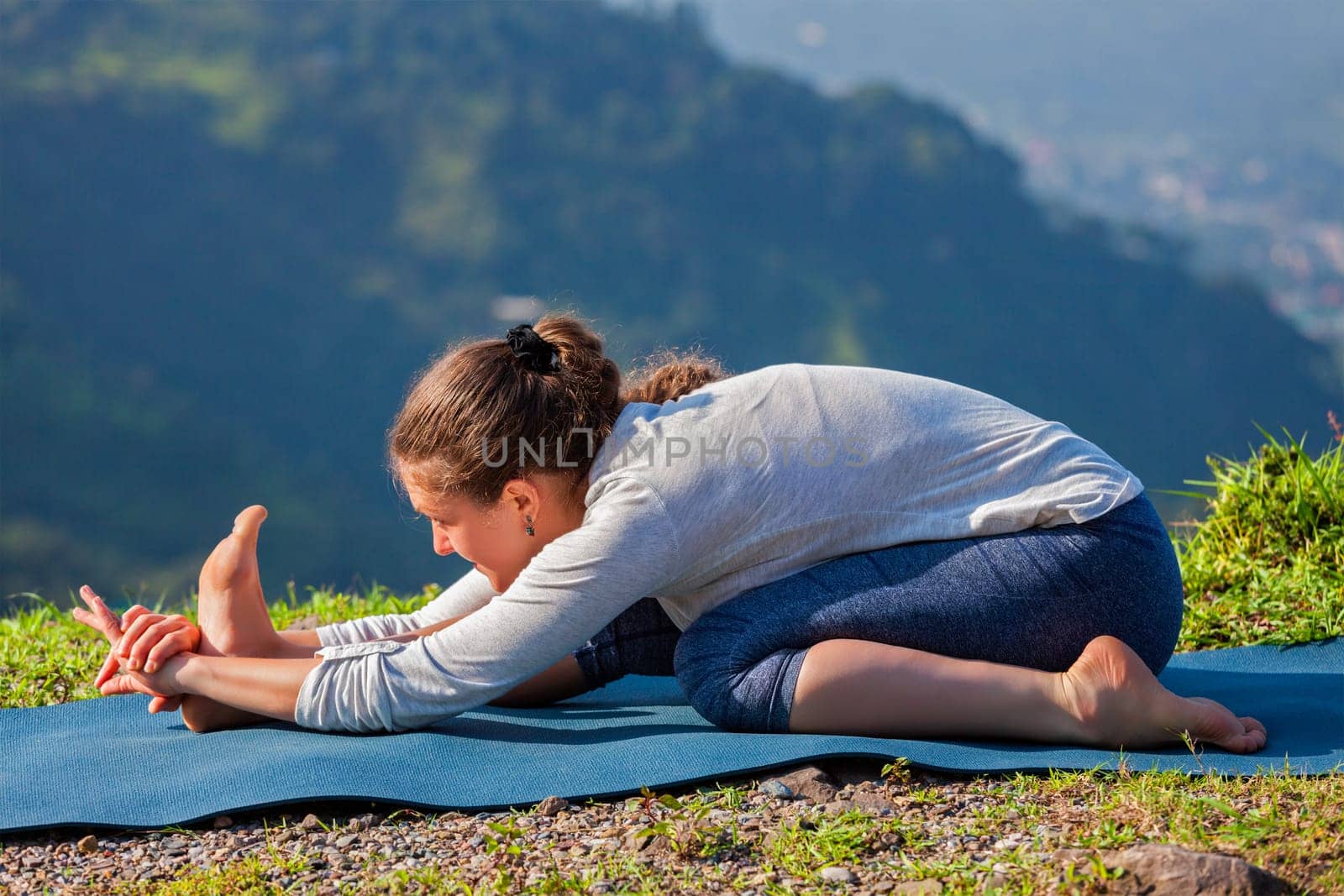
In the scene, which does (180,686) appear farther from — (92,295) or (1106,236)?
(1106,236)

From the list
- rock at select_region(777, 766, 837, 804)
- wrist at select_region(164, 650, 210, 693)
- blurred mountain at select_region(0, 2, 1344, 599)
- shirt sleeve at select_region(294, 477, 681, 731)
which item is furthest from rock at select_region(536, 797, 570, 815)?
blurred mountain at select_region(0, 2, 1344, 599)

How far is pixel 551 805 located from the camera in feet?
6.75

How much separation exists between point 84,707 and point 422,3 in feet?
186

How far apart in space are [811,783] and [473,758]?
0.59m

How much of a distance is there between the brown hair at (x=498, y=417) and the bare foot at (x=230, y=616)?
0.38 metres

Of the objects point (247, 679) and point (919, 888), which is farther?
point (247, 679)

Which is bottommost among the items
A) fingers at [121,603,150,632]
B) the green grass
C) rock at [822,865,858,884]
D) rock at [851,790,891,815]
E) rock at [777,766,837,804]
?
rock at [822,865,858,884]

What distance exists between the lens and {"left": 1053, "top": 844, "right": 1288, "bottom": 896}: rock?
5.16ft

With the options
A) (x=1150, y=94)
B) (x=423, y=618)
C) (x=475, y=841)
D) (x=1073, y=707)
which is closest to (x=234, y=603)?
(x=423, y=618)

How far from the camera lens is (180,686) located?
2.42 m

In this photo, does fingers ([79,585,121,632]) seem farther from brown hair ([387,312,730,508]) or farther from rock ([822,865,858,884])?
rock ([822,865,858,884])

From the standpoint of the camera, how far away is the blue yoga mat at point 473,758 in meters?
2.11

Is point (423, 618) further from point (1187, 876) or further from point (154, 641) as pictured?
point (1187, 876)

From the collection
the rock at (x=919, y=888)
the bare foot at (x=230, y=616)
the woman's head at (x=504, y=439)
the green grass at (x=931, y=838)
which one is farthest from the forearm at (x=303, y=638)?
the rock at (x=919, y=888)
